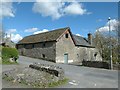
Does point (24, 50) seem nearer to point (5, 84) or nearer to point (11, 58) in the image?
point (11, 58)

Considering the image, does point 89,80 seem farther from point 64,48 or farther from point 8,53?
point 64,48

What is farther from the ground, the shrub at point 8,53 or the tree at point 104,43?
the tree at point 104,43

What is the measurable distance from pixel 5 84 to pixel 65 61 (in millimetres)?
26213

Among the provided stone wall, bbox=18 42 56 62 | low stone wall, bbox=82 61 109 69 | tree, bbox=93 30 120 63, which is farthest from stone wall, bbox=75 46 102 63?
low stone wall, bbox=82 61 109 69

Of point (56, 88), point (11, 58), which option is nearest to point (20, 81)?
point (56, 88)

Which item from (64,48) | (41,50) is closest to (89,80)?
(64,48)

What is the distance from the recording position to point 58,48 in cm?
3547

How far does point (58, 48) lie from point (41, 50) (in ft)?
15.0

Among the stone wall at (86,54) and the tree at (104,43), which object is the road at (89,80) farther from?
the tree at (104,43)

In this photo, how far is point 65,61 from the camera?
122 ft

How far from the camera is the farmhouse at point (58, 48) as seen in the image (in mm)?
35531

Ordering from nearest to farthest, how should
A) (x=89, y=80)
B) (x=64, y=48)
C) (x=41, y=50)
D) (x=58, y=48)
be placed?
(x=89, y=80)
(x=58, y=48)
(x=64, y=48)
(x=41, y=50)

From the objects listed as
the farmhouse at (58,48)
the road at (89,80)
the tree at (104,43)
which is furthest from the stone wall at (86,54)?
the road at (89,80)

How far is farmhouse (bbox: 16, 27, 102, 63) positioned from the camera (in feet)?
117
